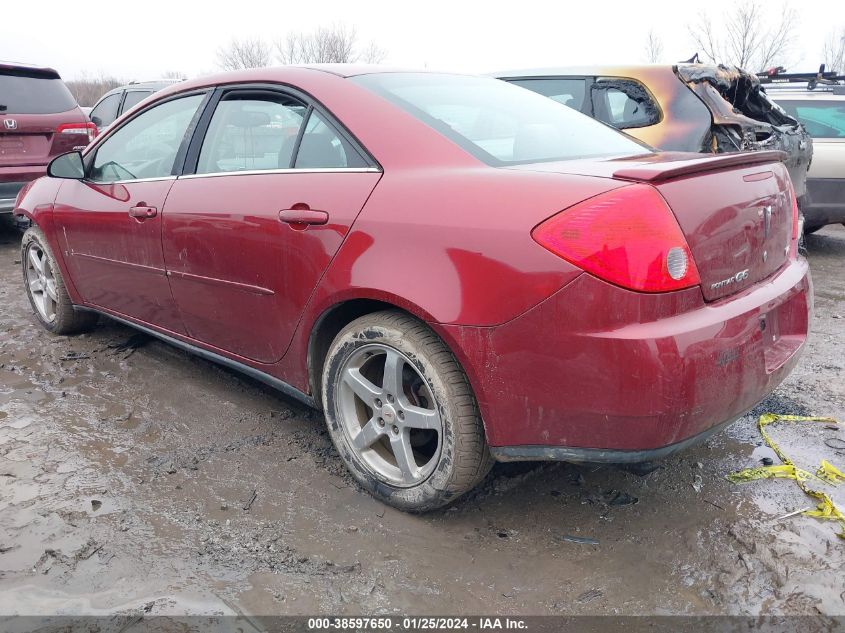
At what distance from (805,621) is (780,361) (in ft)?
2.49

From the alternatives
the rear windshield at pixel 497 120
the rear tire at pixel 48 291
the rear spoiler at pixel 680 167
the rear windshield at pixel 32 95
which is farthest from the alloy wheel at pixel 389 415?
the rear windshield at pixel 32 95

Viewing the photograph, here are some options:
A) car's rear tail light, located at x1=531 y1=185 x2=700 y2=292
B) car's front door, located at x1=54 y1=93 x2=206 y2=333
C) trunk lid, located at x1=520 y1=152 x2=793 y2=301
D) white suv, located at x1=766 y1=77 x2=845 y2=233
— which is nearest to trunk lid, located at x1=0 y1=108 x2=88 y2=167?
car's front door, located at x1=54 y1=93 x2=206 y2=333

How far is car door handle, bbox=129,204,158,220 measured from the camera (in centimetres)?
309

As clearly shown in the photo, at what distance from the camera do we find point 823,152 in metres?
6.27

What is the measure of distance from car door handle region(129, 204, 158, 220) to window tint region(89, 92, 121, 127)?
8.90 meters

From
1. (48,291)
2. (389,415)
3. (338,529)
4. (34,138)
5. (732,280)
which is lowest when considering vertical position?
(338,529)

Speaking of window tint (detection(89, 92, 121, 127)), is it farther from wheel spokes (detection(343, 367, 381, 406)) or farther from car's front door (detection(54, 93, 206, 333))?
wheel spokes (detection(343, 367, 381, 406))

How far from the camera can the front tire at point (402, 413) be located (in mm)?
2129

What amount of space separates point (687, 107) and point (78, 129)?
5728 millimetres

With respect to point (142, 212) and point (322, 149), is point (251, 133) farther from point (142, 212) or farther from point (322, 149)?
point (142, 212)

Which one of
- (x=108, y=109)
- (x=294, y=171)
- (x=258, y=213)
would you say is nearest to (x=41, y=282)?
(x=258, y=213)

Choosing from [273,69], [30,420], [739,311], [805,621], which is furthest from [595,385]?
[30,420]

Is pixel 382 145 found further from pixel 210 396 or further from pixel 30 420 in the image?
pixel 30 420

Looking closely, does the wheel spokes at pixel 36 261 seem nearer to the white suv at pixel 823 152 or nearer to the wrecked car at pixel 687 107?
the wrecked car at pixel 687 107
